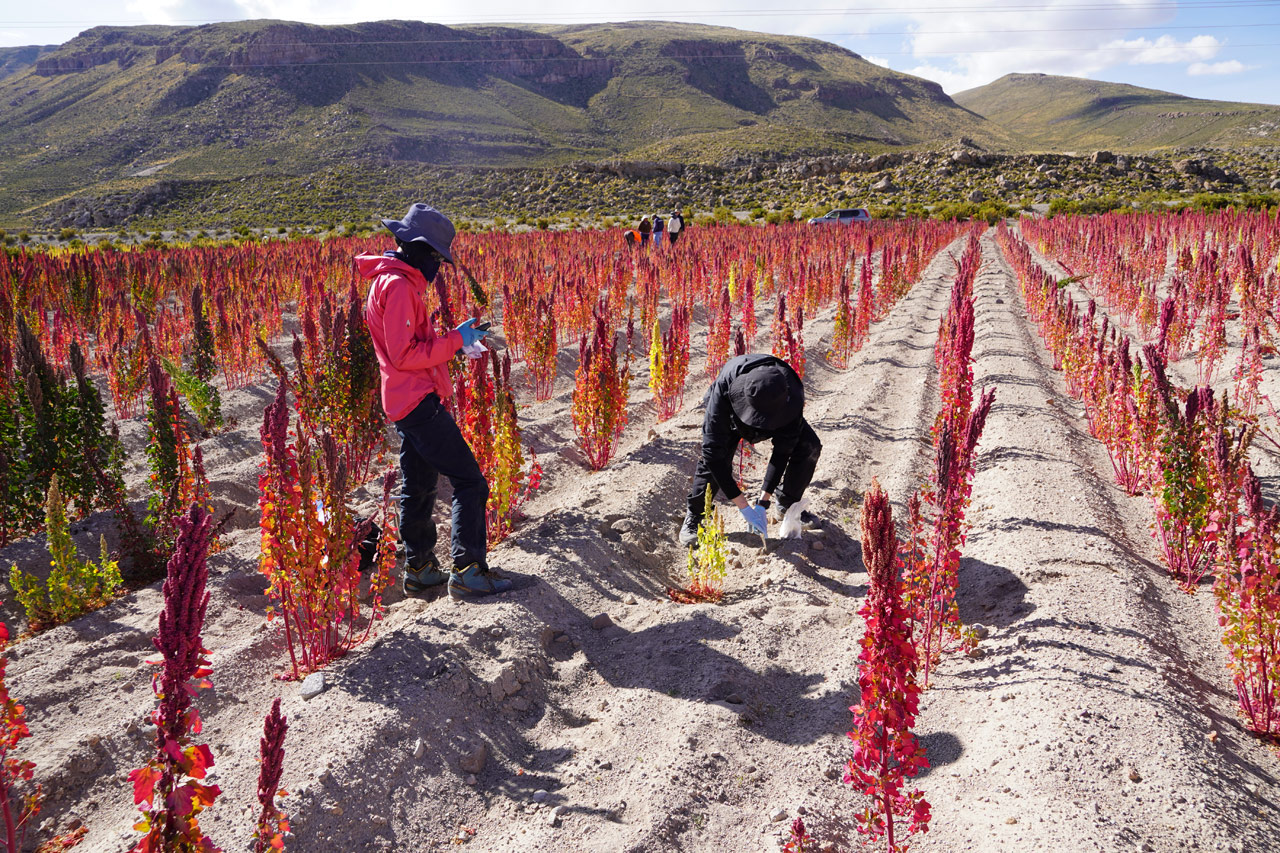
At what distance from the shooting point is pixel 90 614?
3469mm

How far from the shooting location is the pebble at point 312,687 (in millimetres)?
2766

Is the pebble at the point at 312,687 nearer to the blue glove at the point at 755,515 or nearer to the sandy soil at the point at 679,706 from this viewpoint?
the sandy soil at the point at 679,706

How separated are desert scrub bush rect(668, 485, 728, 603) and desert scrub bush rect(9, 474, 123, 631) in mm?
2810

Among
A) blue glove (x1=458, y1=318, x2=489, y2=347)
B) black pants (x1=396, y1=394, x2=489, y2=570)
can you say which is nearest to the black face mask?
blue glove (x1=458, y1=318, x2=489, y2=347)

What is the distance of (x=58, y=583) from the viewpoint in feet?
11.0

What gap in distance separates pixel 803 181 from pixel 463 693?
47914 millimetres

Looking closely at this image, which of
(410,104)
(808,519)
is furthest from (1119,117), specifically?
(808,519)

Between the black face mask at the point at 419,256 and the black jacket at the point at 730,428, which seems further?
the black jacket at the point at 730,428

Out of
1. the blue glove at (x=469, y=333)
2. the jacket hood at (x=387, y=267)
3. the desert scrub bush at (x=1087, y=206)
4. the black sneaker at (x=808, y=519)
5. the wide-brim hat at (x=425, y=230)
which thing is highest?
the desert scrub bush at (x=1087, y=206)

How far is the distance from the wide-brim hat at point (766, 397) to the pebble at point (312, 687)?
90.2 inches

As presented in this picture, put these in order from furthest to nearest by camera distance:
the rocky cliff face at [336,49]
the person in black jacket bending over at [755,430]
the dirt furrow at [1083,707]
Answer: the rocky cliff face at [336,49] → the person in black jacket bending over at [755,430] → the dirt furrow at [1083,707]

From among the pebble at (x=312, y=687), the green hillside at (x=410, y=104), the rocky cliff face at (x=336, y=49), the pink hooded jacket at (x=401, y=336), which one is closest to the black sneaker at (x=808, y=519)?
the pink hooded jacket at (x=401, y=336)

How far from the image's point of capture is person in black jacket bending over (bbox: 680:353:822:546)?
3.66 m

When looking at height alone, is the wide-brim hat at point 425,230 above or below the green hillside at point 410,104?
below
